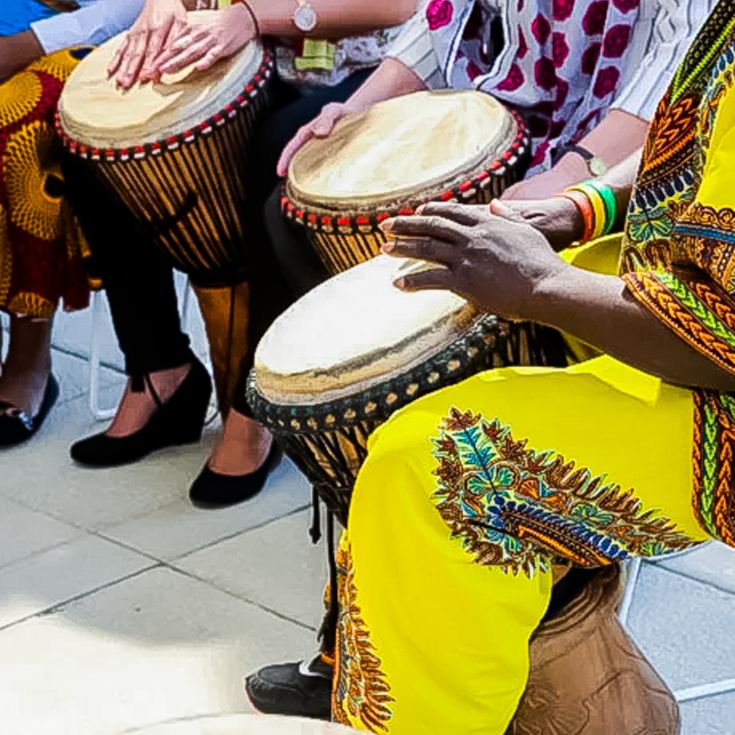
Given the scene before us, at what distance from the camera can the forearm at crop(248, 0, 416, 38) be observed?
2521 millimetres

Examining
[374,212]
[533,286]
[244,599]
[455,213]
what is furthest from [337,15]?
[533,286]

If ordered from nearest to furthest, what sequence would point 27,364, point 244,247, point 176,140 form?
point 176,140 → point 244,247 → point 27,364

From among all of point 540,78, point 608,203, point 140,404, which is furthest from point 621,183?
point 140,404

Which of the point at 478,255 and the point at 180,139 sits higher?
the point at 478,255

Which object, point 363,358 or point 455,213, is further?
point 363,358

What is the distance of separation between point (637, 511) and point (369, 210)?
2.21 ft

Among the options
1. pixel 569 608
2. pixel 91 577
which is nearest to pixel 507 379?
pixel 569 608

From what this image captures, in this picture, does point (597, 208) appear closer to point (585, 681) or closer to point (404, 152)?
point (404, 152)

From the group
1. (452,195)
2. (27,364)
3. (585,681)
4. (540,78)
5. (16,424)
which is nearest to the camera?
(585,681)

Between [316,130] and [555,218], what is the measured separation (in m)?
0.63

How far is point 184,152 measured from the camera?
2.50 m

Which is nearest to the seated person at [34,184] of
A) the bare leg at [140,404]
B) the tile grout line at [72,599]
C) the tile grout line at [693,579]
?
the bare leg at [140,404]

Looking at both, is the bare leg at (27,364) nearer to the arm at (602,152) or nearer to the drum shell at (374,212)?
the drum shell at (374,212)

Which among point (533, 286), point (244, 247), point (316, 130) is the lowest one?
point (244, 247)
